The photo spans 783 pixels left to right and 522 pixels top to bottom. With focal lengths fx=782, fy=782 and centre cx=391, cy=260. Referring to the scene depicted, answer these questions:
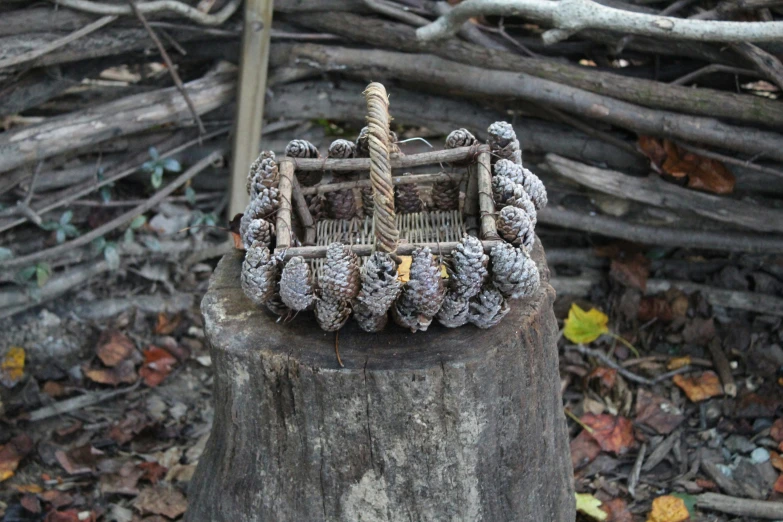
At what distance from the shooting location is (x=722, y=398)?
2.58 metres

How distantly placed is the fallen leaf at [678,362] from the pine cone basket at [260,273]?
1.64 metres

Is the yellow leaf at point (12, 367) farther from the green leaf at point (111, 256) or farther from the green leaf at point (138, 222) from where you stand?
the green leaf at point (138, 222)

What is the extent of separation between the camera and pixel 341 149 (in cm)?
201

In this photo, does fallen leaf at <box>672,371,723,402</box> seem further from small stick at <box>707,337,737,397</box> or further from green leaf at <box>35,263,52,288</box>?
green leaf at <box>35,263,52,288</box>

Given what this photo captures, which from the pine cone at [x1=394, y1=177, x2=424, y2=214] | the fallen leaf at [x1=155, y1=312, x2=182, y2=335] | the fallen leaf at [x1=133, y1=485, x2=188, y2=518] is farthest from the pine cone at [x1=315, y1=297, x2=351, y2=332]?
the fallen leaf at [x1=155, y1=312, x2=182, y2=335]

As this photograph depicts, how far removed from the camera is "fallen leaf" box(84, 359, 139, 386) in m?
2.69

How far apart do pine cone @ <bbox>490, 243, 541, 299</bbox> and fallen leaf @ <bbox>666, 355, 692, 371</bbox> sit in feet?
4.35

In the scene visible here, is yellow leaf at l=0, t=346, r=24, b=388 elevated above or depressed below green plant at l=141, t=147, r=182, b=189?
below

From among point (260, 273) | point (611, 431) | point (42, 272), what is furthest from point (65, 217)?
point (611, 431)

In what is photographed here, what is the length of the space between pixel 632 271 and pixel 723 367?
47 centimetres

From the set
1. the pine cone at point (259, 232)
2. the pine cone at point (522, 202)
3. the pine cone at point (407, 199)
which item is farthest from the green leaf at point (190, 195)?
the pine cone at point (522, 202)

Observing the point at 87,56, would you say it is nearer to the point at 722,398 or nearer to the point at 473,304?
the point at 473,304

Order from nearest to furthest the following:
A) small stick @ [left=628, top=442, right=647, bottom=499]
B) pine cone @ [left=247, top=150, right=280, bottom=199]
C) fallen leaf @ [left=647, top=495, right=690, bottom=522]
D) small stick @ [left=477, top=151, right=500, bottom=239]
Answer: small stick @ [left=477, top=151, right=500, bottom=239]
pine cone @ [left=247, top=150, right=280, bottom=199]
fallen leaf @ [left=647, top=495, right=690, bottom=522]
small stick @ [left=628, top=442, right=647, bottom=499]

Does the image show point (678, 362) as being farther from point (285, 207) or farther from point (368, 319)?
point (285, 207)
